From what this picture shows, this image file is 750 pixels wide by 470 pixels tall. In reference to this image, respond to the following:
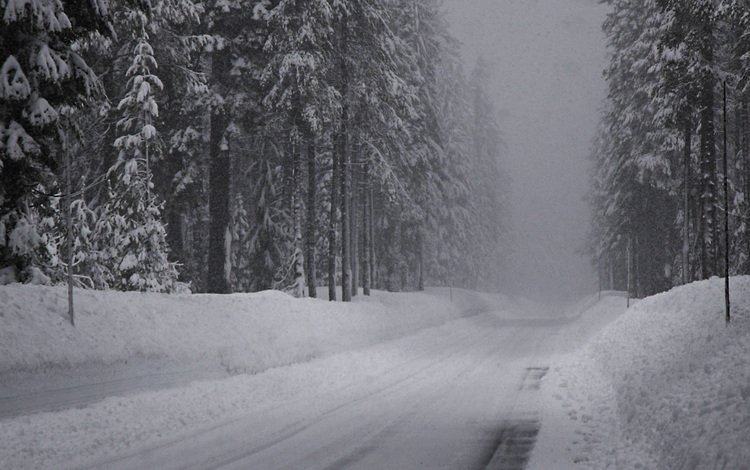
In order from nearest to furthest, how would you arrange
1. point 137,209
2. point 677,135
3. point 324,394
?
point 324,394
point 137,209
point 677,135

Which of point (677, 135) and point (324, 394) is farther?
point (677, 135)

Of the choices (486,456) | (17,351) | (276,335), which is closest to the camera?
(486,456)

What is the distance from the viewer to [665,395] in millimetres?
8758

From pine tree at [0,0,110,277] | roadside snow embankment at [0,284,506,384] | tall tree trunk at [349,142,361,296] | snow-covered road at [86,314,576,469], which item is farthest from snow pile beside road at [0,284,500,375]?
tall tree trunk at [349,142,361,296]

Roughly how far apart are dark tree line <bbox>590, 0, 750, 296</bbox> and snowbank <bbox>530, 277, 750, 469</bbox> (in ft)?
23.1

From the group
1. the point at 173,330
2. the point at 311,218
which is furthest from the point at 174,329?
the point at 311,218

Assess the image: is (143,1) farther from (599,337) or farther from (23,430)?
(599,337)

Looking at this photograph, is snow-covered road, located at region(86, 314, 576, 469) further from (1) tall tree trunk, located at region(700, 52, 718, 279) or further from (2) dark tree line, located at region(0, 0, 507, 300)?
(1) tall tree trunk, located at region(700, 52, 718, 279)

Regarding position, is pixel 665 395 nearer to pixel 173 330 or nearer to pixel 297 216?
pixel 173 330

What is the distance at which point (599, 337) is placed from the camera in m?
18.9

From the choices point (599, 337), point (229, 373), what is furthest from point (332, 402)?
point (599, 337)

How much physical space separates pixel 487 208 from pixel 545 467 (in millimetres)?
→ 60212

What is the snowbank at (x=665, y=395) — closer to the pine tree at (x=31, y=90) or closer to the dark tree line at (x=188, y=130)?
the pine tree at (x=31, y=90)

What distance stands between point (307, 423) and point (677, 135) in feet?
78.1
